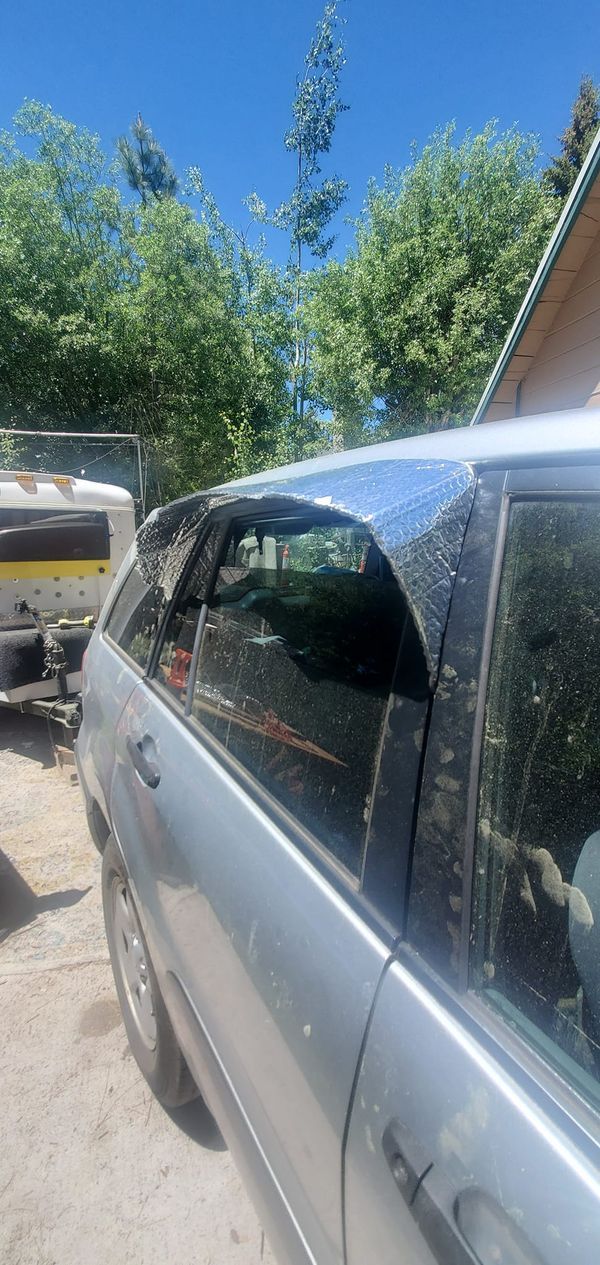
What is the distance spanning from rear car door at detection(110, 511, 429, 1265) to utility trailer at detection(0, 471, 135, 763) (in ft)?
8.43

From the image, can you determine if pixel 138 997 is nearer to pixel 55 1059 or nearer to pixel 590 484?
pixel 55 1059

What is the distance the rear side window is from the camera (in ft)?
7.14

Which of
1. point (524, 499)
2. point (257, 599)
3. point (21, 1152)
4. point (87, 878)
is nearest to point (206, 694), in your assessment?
point (257, 599)

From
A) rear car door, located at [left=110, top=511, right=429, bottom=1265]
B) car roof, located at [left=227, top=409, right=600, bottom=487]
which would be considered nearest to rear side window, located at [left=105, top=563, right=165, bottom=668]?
rear car door, located at [left=110, top=511, right=429, bottom=1265]

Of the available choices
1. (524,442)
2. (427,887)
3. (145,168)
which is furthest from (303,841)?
(145,168)

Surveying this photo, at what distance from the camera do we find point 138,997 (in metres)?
2.00

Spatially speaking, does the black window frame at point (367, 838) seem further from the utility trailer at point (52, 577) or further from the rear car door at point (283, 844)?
the utility trailer at point (52, 577)

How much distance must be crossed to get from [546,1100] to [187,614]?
61.7 inches

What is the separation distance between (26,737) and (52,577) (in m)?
1.42

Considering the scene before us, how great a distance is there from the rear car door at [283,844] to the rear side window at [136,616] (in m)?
0.29

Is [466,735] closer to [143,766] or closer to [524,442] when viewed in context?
[524,442]

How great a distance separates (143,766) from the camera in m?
1.78

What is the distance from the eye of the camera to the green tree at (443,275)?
39.7ft

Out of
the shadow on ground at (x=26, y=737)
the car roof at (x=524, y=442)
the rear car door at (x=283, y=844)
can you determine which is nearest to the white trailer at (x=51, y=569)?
the shadow on ground at (x=26, y=737)
